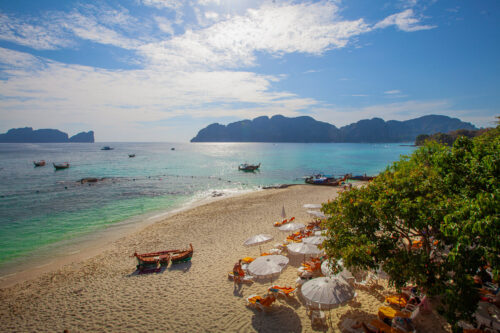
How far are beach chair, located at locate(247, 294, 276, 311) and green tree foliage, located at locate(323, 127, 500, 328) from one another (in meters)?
3.32

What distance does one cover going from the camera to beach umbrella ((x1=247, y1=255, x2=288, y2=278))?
10250mm

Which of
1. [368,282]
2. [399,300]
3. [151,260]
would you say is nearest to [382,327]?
[399,300]

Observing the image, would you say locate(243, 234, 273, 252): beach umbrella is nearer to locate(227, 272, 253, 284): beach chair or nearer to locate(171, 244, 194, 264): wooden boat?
locate(227, 272, 253, 284): beach chair

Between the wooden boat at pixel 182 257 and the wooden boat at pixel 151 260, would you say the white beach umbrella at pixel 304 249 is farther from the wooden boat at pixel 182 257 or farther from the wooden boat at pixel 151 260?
the wooden boat at pixel 151 260

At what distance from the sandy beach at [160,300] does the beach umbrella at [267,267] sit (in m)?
1.06

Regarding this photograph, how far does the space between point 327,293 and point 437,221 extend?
4.03 m

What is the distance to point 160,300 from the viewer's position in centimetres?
1069

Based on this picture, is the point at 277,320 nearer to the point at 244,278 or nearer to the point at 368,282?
the point at 244,278

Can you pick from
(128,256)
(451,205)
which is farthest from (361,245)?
(128,256)

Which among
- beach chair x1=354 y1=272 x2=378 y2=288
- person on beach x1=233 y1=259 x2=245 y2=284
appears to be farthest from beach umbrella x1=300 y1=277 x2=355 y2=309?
person on beach x1=233 y1=259 x2=245 y2=284

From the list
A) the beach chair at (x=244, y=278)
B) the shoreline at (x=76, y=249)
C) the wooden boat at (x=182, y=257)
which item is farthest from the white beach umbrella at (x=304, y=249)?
the shoreline at (x=76, y=249)

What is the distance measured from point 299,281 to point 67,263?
48.9ft

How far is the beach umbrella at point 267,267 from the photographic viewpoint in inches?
404

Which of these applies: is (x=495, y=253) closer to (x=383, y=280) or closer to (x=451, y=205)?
(x=451, y=205)
